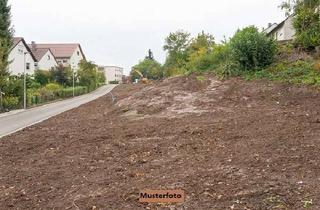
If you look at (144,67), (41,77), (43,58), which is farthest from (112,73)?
(41,77)

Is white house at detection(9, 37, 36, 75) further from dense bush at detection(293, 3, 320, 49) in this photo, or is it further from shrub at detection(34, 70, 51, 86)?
dense bush at detection(293, 3, 320, 49)

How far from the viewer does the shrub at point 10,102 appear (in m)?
32.5

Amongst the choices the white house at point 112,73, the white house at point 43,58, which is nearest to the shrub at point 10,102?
the white house at point 43,58

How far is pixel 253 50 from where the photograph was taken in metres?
23.2

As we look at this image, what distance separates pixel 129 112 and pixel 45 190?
13.3m

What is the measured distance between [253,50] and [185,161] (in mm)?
15628

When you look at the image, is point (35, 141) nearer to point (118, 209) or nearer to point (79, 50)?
point (118, 209)

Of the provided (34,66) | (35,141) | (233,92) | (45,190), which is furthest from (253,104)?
(34,66)

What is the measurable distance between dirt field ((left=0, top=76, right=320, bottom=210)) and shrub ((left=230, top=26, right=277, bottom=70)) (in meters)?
6.52

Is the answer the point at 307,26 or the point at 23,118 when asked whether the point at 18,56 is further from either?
the point at 307,26

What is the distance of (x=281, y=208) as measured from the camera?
5656 millimetres

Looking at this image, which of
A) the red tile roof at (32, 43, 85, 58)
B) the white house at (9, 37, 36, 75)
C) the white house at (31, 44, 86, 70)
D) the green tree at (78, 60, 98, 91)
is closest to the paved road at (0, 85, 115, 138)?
the white house at (9, 37, 36, 75)

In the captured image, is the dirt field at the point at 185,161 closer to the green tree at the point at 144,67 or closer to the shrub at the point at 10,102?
the shrub at the point at 10,102

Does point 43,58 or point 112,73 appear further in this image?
point 112,73
